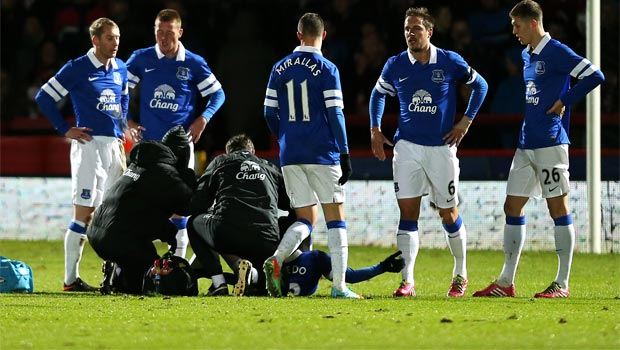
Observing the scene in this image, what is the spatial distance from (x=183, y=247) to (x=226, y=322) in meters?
3.70

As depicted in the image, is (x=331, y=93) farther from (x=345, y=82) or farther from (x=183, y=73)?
(x=345, y=82)

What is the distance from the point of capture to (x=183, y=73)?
1162 cm

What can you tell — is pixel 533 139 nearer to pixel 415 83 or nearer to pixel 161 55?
pixel 415 83

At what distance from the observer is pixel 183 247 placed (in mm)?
11766

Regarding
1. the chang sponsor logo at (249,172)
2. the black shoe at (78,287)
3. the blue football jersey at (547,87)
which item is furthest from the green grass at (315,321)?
the blue football jersey at (547,87)

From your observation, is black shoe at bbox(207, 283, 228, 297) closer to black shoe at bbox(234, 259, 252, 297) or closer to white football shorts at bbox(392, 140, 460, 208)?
black shoe at bbox(234, 259, 252, 297)

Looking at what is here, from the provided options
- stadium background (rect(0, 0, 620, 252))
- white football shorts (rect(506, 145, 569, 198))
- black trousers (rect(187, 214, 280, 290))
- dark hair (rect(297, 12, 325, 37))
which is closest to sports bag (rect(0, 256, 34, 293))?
black trousers (rect(187, 214, 280, 290))

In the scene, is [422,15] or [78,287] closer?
[422,15]

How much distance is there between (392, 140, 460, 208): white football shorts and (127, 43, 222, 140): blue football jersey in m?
2.27

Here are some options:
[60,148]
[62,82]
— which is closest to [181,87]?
[62,82]

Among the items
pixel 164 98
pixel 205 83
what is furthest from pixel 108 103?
pixel 205 83

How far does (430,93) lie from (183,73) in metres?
2.51

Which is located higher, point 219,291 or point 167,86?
point 167,86

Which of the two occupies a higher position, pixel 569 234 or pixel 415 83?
pixel 415 83
